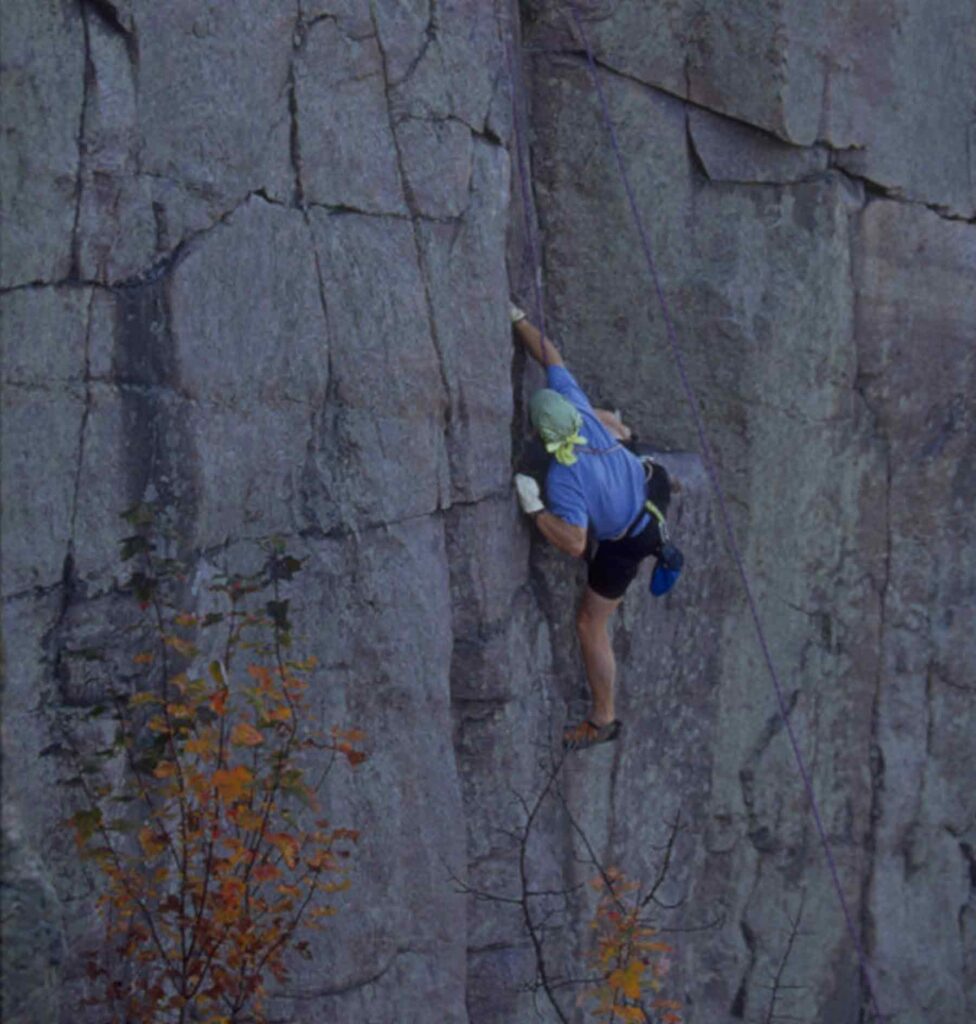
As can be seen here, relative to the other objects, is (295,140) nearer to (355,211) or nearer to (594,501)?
(355,211)

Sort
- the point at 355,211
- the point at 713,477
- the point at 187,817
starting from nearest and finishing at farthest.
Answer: the point at 187,817 < the point at 355,211 < the point at 713,477

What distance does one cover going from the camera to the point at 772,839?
981cm

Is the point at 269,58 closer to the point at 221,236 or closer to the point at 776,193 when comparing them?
the point at 221,236

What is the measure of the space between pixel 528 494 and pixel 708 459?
1289 mm

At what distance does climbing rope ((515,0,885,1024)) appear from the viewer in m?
8.48

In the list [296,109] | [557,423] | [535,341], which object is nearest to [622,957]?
[557,423]

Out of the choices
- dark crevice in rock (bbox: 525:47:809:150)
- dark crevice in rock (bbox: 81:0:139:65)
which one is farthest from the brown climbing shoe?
dark crevice in rock (bbox: 81:0:139:65)

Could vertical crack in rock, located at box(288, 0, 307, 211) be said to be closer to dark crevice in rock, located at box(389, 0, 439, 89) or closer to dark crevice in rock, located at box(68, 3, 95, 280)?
dark crevice in rock, located at box(389, 0, 439, 89)

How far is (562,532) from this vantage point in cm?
799

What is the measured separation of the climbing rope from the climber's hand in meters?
0.72

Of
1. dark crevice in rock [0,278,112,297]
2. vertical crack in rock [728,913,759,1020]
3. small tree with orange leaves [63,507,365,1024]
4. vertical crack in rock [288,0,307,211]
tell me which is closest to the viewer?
small tree with orange leaves [63,507,365,1024]

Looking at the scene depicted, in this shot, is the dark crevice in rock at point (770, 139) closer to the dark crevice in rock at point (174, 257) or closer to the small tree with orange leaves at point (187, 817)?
the dark crevice in rock at point (174, 257)

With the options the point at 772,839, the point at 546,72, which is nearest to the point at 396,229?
the point at 546,72

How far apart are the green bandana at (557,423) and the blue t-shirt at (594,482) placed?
0.06m
